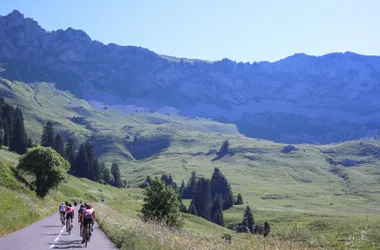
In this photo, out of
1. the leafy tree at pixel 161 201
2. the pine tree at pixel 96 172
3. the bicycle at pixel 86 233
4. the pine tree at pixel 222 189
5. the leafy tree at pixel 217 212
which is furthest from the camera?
the pine tree at pixel 222 189

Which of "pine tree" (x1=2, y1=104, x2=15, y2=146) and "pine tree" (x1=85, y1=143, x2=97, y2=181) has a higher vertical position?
"pine tree" (x1=2, y1=104, x2=15, y2=146)

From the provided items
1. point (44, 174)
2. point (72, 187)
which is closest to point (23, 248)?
point (44, 174)

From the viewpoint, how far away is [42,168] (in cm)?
6494

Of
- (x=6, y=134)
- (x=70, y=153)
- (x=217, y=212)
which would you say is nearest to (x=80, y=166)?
(x=70, y=153)

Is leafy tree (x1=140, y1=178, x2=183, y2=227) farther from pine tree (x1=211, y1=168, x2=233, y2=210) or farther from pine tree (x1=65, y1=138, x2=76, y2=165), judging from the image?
pine tree (x1=211, y1=168, x2=233, y2=210)

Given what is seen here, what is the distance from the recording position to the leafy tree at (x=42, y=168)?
6450 centimetres

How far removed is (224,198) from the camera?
180625mm

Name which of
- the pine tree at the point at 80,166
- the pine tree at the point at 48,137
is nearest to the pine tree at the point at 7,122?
the pine tree at the point at 48,137

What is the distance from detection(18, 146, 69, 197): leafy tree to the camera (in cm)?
6450

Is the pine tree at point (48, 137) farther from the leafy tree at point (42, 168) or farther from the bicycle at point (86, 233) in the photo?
the bicycle at point (86, 233)

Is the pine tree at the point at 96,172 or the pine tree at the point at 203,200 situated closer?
the pine tree at the point at 203,200

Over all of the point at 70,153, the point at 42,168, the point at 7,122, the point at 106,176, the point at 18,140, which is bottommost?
the point at 106,176

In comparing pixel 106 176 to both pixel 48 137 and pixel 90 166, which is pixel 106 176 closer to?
pixel 90 166

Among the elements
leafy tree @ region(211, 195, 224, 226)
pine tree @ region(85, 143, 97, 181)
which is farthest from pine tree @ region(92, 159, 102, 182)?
leafy tree @ region(211, 195, 224, 226)
